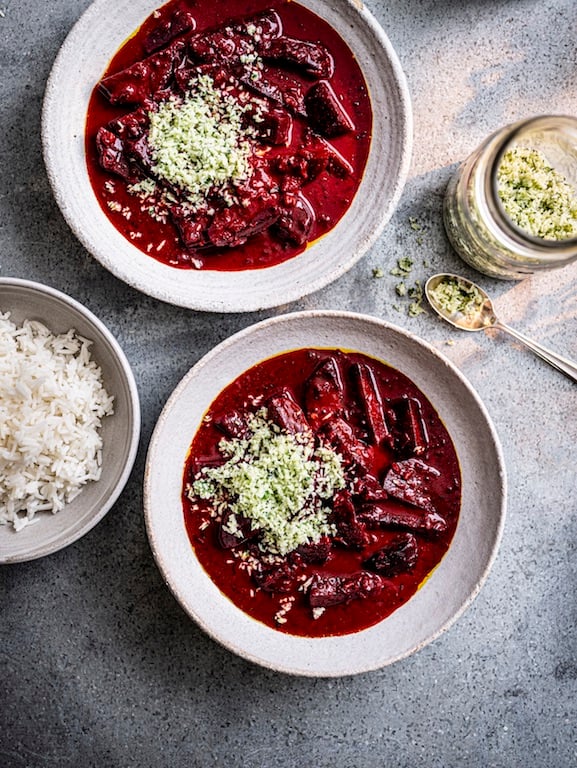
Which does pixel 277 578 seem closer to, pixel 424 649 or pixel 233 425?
pixel 233 425

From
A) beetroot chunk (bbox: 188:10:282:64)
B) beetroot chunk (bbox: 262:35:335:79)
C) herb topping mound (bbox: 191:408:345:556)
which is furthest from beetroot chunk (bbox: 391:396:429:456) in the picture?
beetroot chunk (bbox: 188:10:282:64)

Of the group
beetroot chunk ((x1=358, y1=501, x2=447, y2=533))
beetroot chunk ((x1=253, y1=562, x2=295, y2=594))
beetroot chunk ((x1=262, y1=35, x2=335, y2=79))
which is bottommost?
beetroot chunk ((x1=253, y1=562, x2=295, y2=594))

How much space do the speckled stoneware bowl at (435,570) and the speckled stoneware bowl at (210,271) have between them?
18cm

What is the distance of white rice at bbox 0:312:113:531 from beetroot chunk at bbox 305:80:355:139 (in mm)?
1120

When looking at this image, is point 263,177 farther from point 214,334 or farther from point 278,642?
point 278,642

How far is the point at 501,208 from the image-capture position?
2053mm

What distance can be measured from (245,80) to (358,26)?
43cm

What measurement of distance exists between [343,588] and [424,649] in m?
0.51

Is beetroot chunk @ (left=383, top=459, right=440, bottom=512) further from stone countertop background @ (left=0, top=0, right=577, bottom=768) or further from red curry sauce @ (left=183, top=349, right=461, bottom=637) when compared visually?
stone countertop background @ (left=0, top=0, right=577, bottom=768)

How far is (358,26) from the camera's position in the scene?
2.21 meters

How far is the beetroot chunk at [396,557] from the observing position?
2242mm

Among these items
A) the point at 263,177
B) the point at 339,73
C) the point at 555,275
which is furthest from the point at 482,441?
the point at 339,73

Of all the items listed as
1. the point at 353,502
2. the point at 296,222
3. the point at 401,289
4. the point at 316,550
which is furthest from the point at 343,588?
the point at 296,222

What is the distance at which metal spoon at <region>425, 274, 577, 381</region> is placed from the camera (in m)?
2.42
